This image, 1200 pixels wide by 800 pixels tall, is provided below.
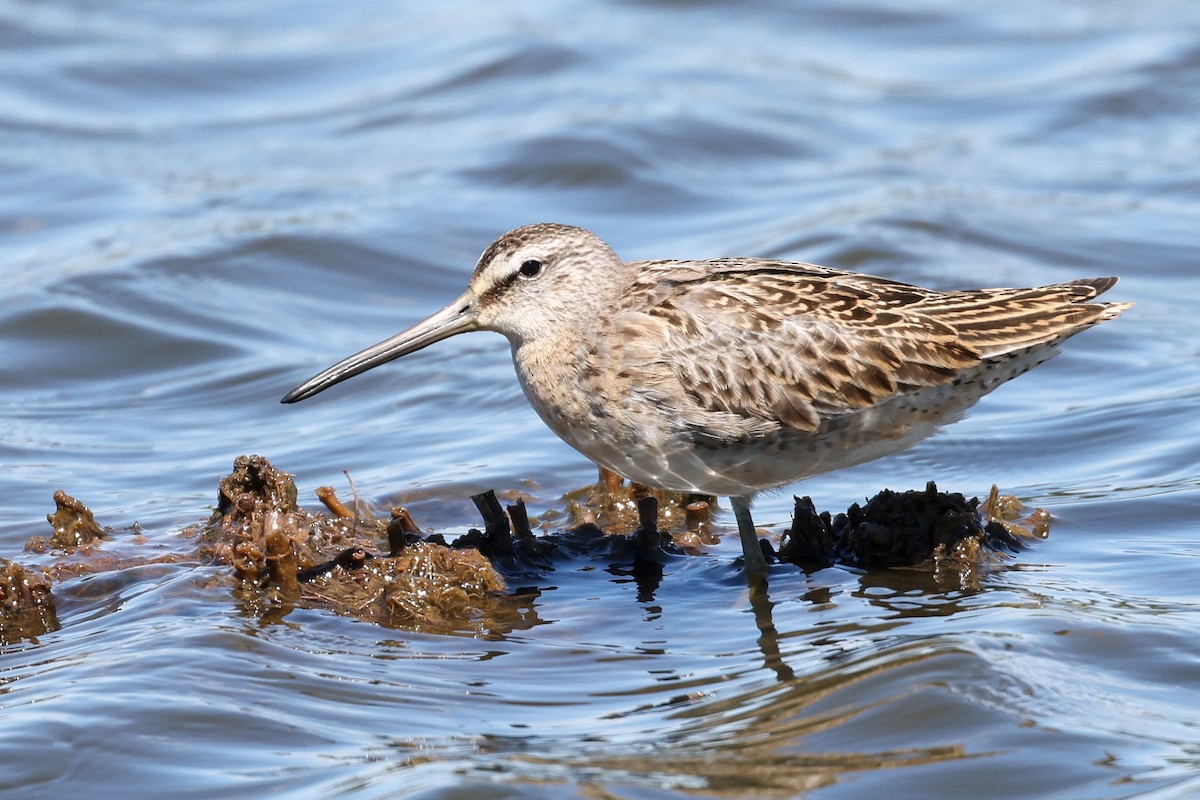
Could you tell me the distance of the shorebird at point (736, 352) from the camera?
6398mm

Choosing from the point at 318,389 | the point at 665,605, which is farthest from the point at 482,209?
the point at 665,605

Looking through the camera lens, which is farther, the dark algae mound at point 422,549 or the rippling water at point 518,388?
the dark algae mound at point 422,549

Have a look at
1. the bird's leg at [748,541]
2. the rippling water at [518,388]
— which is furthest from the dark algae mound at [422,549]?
the bird's leg at [748,541]

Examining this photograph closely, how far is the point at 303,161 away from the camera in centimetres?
1367

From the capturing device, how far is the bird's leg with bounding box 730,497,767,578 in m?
6.60

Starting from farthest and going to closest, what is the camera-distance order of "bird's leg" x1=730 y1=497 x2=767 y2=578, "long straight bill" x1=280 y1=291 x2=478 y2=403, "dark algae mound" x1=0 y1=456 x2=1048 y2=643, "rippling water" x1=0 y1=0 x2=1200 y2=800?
"long straight bill" x1=280 y1=291 x2=478 y2=403
"bird's leg" x1=730 y1=497 x2=767 y2=578
"dark algae mound" x1=0 y1=456 x2=1048 y2=643
"rippling water" x1=0 y1=0 x2=1200 y2=800

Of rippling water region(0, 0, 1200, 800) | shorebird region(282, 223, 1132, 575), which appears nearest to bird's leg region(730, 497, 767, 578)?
shorebird region(282, 223, 1132, 575)

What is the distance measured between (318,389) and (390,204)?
584 centimetres

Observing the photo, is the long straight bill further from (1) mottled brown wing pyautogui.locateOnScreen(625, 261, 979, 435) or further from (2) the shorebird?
(1) mottled brown wing pyautogui.locateOnScreen(625, 261, 979, 435)

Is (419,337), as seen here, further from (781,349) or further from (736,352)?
(781,349)

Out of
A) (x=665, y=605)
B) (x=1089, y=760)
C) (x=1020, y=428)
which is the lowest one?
(x=1089, y=760)

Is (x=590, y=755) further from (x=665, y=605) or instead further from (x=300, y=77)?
(x=300, y=77)

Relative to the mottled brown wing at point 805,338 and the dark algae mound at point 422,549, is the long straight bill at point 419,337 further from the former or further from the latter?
the mottled brown wing at point 805,338

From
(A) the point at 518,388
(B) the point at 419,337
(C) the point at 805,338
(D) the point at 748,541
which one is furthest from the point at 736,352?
(A) the point at 518,388
